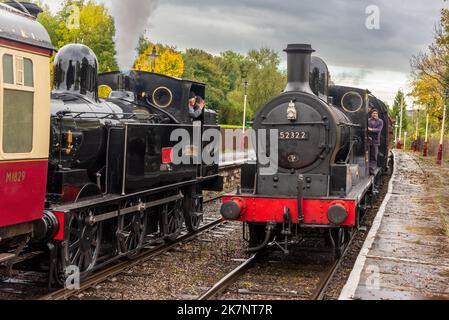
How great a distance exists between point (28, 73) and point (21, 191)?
126 centimetres

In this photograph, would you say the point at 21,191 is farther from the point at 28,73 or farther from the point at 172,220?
the point at 172,220

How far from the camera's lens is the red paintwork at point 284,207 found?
8564mm

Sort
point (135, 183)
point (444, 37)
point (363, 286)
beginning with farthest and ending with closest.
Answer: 1. point (444, 37)
2. point (135, 183)
3. point (363, 286)

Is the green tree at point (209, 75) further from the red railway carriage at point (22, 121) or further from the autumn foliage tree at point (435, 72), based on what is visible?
the red railway carriage at point (22, 121)

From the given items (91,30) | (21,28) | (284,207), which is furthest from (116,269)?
(91,30)

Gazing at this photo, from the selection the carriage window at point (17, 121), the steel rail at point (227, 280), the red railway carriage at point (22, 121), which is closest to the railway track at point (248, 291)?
the steel rail at point (227, 280)

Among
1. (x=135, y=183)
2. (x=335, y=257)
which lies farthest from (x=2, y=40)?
(x=335, y=257)

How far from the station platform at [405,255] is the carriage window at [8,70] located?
4423mm

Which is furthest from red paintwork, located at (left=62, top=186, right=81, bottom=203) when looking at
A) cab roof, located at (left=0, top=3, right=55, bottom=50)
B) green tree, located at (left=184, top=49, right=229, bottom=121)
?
green tree, located at (left=184, top=49, right=229, bottom=121)

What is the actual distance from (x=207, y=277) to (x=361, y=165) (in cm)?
456

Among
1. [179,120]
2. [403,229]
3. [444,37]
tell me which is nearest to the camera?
[179,120]

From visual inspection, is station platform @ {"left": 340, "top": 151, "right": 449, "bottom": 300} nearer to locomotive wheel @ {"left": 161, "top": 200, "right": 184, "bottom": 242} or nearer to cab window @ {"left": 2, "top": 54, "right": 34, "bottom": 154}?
locomotive wheel @ {"left": 161, "top": 200, "right": 184, "bottom": 242}
